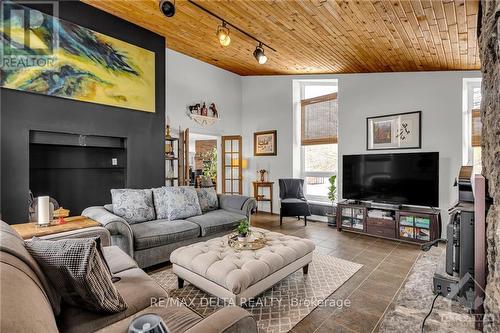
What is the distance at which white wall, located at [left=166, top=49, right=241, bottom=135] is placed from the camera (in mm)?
4902

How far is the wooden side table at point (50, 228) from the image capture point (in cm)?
208

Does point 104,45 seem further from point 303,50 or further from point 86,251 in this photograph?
point 86,251

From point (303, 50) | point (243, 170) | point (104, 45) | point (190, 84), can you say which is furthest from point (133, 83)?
point (243, 170)

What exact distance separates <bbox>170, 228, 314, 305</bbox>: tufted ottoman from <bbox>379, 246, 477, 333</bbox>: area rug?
85 centimetres

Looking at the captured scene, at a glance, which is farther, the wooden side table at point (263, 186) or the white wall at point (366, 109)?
the wooden side table at point (263, 186)

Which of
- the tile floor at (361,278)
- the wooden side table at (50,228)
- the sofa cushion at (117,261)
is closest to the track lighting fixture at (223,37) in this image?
the wooden side table at (50,228)

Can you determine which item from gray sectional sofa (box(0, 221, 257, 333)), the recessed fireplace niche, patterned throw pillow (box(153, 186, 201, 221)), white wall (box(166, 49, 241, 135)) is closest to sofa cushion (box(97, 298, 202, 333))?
gray sectional sofa (box(0, 221, 257, 333))

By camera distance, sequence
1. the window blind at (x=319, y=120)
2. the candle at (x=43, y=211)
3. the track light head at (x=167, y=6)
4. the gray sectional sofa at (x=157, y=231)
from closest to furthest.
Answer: the candle at (x=43, y=211), the gray sectional sofa at (x=157, y=231), the track light head at (x=167, y=6), the window blind at (x=319, y=120)

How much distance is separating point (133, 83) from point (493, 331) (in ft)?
16.1

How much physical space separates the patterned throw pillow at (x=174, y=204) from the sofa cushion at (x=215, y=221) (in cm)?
13

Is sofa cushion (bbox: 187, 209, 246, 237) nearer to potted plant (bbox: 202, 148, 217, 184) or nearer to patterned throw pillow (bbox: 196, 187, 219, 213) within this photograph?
patterned throw pillow (bbox: 196, 187, 219, 213)

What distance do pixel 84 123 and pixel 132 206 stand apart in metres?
1.55

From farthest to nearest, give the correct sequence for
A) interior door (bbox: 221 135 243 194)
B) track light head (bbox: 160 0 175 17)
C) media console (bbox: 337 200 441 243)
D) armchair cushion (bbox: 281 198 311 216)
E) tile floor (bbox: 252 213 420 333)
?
interior door (bbox: 221 135 243 194) → armchair cushion (bbox: 281 198 311 216) → media console (bbox: 337 200 441 243) → track light head (bbox: 160 0 175 17) → tile floor (bbox: 252 213 420 333)

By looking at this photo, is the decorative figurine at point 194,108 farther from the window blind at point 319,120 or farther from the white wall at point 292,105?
the window blind at point 319,120
